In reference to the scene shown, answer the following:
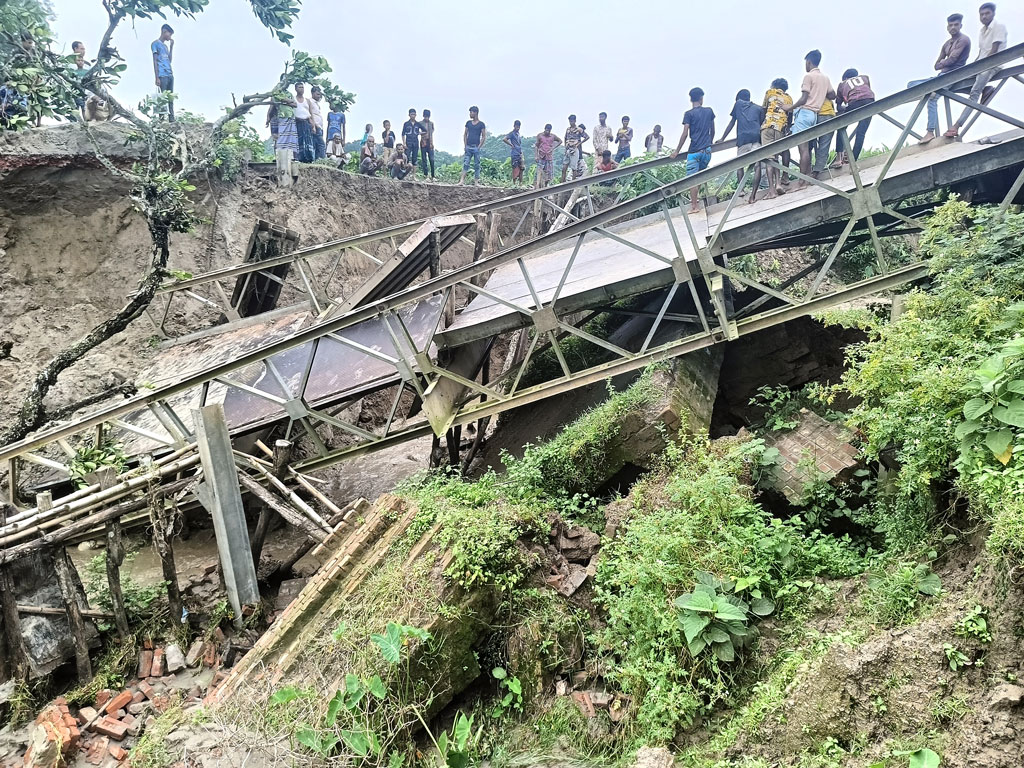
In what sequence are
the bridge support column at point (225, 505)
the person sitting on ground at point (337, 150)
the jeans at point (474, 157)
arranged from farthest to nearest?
the jeans at point (474, 157) < the person sitting on ground at point (337, 150) < the bridge support column at point (225, 505)

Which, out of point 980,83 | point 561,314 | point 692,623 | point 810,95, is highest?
point 810,95

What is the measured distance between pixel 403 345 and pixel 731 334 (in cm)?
357

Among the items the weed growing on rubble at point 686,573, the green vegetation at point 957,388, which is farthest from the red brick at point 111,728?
the green vegetation at point 957,388

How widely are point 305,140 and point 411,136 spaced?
2.98 metres

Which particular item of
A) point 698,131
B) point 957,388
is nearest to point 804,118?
point 698,131

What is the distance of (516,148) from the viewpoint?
16.1 metres

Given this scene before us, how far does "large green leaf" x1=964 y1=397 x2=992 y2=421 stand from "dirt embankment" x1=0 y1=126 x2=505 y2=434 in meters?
10.4

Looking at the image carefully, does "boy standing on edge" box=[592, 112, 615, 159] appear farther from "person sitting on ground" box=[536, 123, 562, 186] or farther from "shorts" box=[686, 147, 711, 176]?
"shorts" box=[686, 147, 711, 176]

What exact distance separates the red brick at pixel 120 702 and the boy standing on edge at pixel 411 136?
13.3 metres

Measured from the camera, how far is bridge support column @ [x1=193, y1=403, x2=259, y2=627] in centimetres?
556

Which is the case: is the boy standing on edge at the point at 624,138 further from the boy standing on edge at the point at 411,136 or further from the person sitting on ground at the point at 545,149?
the boy standing on edge at the point at 411,136

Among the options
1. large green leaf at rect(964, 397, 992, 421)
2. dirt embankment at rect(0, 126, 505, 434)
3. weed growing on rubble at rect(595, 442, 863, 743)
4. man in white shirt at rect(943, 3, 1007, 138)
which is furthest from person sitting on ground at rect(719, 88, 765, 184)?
dirt embankment at rect(0, 126, 505, 434)

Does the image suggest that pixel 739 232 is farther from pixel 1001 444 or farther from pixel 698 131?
pixel 1001 444

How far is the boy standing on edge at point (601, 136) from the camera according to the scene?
1499 centimetres
